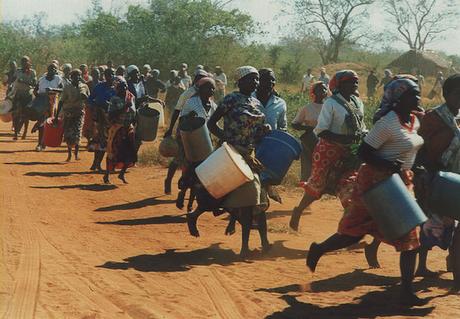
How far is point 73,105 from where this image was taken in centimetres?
1344

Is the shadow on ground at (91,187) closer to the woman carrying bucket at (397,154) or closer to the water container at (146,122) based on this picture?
the water container at (146,122)

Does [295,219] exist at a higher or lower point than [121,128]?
lower

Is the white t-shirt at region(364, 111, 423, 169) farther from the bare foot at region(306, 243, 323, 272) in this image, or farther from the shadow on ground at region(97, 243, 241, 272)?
the shadow on ground at region(97, 243, 241, 272)

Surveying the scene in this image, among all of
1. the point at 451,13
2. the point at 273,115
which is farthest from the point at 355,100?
the point at 451,13

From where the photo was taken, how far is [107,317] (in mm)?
5082

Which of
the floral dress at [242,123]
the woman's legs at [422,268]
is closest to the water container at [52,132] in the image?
the floral dress at [242,123]

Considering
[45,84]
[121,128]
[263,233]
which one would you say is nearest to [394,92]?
[263,233]

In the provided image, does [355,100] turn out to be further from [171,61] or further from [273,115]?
[171,61]

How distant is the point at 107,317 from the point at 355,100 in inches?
134

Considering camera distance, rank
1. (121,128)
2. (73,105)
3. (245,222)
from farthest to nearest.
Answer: (73,105) → (121,128) → (245,222)

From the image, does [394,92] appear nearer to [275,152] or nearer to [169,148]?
[275,152]

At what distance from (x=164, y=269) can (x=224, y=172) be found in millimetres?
990

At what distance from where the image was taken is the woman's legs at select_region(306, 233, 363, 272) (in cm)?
590

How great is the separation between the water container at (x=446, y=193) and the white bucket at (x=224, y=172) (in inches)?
64.2
